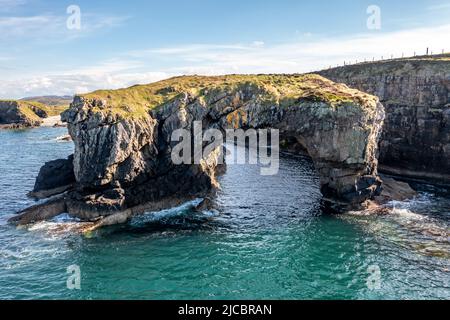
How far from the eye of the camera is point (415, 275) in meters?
40.0

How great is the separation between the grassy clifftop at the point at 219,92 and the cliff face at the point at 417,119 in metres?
27.4

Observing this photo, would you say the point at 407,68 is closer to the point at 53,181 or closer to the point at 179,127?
the point at 179,127

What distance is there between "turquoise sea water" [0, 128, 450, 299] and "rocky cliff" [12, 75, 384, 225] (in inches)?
157

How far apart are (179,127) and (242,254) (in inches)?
993

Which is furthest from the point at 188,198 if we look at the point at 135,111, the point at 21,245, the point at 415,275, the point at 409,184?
the point at 409,184

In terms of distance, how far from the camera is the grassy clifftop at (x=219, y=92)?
6066cm

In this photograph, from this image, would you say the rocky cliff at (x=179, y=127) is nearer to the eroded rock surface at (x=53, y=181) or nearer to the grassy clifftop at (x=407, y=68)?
the eroded rock surface at (x=53, y=181)

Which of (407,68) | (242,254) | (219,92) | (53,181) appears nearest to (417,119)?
(407,68)

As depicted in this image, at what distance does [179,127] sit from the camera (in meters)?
61.6

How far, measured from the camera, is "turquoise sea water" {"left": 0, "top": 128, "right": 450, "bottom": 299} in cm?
3769

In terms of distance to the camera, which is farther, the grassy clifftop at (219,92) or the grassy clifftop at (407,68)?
the grassy clifftop at (407,68)

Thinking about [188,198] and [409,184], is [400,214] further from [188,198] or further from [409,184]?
[188,198]

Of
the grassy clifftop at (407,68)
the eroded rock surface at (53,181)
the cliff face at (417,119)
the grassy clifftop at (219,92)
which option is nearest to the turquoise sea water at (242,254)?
the eroded rock surface at (53,181)
